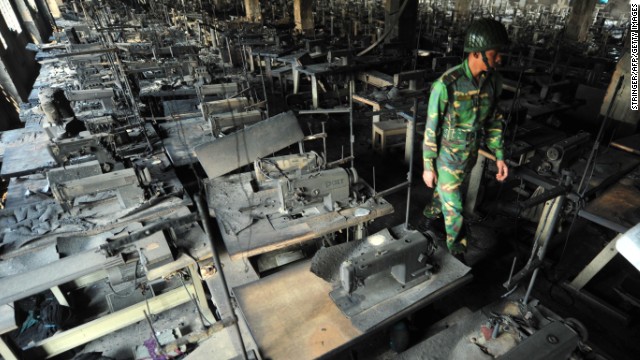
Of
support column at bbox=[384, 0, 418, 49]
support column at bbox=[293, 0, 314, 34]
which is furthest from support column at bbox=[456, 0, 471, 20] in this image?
support column at bbox=[293, 0, 314, 34]

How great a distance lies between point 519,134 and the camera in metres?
3.65

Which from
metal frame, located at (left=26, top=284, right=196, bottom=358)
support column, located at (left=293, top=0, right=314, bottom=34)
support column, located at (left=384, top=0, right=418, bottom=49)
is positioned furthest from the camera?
support column, located at (left=293, top=0, right=314, bottom=34)

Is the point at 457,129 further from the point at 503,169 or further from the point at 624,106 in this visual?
the point at 624,106

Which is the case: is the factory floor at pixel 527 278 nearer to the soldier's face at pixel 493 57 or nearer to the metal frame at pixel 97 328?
the metal frame at pixel 97 328

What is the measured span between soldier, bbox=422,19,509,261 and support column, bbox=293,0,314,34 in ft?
30.5

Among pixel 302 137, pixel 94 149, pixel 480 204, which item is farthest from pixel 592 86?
pixel 94 149

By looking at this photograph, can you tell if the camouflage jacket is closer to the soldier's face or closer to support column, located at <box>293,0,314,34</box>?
the soldier's face

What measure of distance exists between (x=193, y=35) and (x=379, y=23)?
564cm

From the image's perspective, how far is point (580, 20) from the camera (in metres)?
9.29

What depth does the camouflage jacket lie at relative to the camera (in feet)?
8.39

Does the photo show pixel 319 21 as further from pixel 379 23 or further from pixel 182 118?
pixel 182 118

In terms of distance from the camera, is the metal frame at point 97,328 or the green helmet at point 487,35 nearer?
the green helmet at point 487,35

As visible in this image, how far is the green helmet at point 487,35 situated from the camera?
7.45ft

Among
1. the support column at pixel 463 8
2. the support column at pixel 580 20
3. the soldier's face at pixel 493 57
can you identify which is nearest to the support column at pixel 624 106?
the soldier's face at pixel 493 57
